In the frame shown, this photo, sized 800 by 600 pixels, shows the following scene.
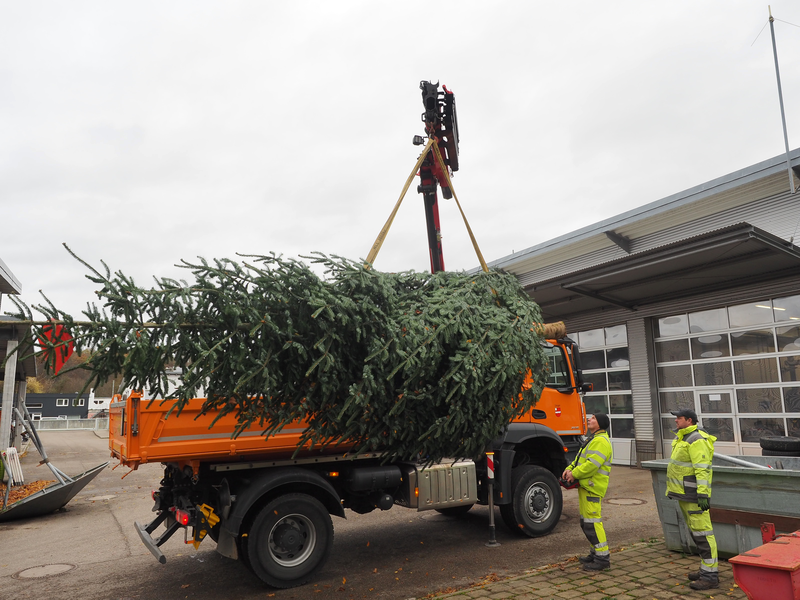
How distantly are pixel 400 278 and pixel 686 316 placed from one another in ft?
30.7

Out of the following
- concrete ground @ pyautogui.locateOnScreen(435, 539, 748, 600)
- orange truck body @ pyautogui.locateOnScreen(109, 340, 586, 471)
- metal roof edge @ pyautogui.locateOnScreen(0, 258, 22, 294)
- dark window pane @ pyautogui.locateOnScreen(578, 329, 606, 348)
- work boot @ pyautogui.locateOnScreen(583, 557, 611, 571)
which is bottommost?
concrete ground @ pyautogui.locateOnScreen(435, 539, 748, 600)

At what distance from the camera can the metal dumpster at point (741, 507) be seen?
18.0ft

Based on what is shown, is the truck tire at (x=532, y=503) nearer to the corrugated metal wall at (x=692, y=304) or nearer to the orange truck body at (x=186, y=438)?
the orange truck body at (x=186, y=438)

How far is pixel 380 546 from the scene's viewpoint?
7504 millimetres

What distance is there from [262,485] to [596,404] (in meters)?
11.4

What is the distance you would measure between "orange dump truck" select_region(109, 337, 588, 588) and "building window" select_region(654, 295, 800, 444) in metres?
6.91

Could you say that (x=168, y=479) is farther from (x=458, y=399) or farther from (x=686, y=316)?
(x=686, y=316)

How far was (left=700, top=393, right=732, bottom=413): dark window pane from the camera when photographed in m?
12.1

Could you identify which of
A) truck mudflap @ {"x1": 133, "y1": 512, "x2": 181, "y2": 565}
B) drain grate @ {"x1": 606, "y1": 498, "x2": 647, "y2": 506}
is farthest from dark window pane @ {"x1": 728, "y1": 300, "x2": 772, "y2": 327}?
truck mudflap @ {"x1": 133, "y1": 512, "x2": 181, "y2": 565}

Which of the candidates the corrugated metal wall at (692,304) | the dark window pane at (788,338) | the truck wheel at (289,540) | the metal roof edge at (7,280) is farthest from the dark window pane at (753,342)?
the metal roof edge at (7,280)

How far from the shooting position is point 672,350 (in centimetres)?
1338

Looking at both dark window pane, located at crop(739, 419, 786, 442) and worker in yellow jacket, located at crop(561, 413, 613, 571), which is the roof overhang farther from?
worker in yellow jacket, located at crop(561, 413, 613, 571)

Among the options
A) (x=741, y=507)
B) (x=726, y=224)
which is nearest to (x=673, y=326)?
(x=726, y=224)

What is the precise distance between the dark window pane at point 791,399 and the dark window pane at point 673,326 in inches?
96.0
